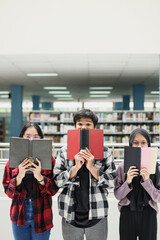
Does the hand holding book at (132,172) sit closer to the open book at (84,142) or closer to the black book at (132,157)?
the black book at (132,157)

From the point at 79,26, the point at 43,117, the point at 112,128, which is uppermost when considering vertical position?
the point at 79,26

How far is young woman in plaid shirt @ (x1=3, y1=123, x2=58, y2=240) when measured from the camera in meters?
1.50

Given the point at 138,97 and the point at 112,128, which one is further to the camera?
the point at 138,97

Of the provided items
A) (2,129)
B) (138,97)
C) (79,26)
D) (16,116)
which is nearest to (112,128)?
(138,97)

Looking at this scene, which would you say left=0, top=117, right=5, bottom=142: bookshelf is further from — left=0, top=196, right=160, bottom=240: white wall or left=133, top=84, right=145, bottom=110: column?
left=0, top=196, right=160, bottom=240: white wall

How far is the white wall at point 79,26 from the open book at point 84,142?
3.21m

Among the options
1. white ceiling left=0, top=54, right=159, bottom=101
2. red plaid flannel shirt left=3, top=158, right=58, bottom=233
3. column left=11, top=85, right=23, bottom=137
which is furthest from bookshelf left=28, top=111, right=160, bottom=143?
red plaid flannel shirt left=3, top=158, right=58, bottom=233

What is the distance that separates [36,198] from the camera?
1541 mm

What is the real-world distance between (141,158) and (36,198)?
69cm

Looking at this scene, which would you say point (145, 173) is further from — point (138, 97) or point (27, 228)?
point (138, 97)

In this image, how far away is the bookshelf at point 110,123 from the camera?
7.35 metres

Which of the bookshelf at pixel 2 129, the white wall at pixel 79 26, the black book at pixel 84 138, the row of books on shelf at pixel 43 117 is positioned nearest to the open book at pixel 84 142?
the black book at pixel 84 138

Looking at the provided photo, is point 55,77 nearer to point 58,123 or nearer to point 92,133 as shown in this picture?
point 58,123

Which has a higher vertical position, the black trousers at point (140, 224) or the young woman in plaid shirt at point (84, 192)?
the young woman in plaid shirt at point (84, 192)
